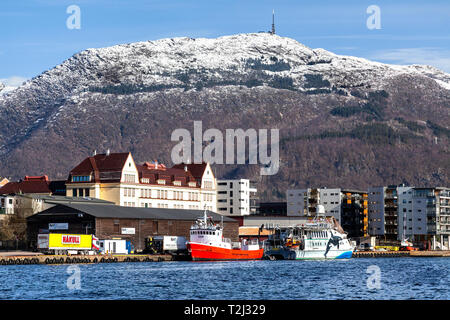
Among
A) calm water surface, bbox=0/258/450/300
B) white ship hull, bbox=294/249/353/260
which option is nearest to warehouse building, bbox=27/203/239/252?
white ship hull, bbox=294/249/353/260

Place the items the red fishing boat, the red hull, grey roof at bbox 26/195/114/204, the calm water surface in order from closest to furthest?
1. the calm water surface
2. the red hull
3. the red fishing boat
4. grey roof at bbox 26/195/114/204

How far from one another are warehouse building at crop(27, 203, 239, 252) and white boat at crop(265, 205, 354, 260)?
2141 cm

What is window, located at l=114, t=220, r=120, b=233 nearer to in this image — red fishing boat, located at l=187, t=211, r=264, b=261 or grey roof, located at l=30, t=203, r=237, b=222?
grey roof, located at l=30, t=203, r=237, b=222

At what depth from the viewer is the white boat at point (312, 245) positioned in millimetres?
169250

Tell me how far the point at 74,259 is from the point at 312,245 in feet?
189

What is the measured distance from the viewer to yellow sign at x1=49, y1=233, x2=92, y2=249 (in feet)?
463

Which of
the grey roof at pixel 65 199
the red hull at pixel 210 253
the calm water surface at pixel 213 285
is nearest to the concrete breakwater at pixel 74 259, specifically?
the red hull at pixel 210 253

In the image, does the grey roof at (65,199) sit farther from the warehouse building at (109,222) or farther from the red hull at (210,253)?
the red hull at (210,253)

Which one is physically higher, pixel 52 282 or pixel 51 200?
pixel 51 200
